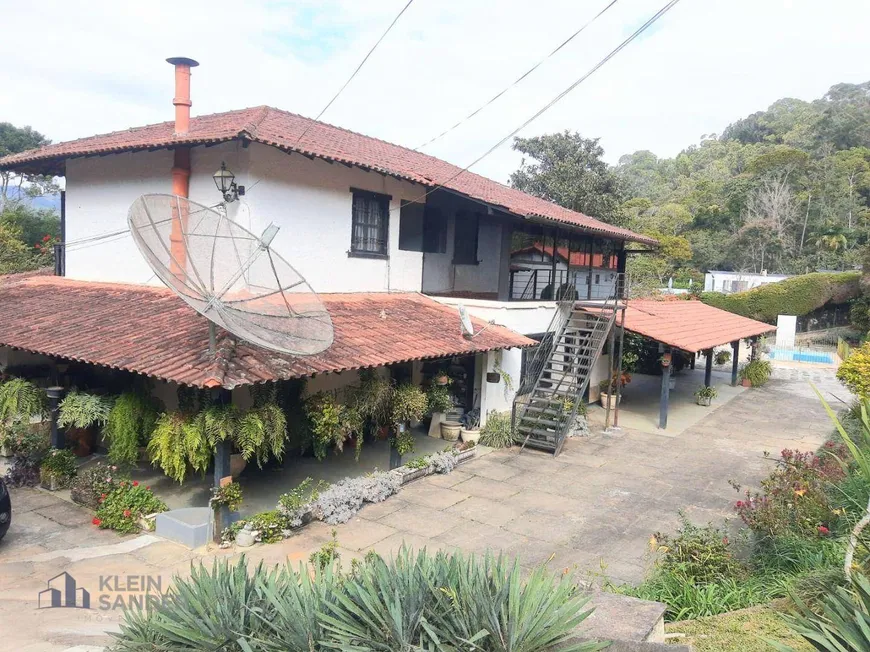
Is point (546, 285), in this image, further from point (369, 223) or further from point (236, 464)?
point (236, 464)

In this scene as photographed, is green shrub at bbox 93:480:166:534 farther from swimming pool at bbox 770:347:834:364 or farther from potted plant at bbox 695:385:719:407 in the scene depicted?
swimming pool at bbox 770:347:834:364

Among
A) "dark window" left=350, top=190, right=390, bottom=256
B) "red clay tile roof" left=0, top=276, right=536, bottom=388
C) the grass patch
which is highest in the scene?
"dark window" left=350, top=190, right=390, bottom=256

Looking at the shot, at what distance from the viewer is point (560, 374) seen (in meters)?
16.8

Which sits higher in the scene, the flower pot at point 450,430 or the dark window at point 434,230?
the dark window at point 434,230

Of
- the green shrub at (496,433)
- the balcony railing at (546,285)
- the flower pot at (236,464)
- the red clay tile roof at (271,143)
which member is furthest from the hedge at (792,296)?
the flower pot at (236,464)

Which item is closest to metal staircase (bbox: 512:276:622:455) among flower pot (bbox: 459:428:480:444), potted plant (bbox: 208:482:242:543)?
flower pot (bbox: 459:428:480:444)

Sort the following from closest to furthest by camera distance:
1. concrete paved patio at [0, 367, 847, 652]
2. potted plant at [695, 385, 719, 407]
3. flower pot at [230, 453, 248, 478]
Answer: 1. concrete paved patio at [0, 367, 847, 652]
2. flower pot at [230, 453, 248, 478]
3. potted plant at [695, 385, 719, 407]

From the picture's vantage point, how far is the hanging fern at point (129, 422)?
30.3 feet

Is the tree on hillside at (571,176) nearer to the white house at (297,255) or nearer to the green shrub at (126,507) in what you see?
the white house at (297,255)

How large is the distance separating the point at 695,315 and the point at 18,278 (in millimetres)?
21451

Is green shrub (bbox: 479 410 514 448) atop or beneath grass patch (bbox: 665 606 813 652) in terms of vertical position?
beneath

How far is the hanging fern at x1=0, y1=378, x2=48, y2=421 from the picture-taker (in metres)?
10.2

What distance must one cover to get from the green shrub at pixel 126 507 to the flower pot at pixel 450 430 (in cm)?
670

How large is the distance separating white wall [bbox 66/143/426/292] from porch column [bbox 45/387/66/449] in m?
3.28
